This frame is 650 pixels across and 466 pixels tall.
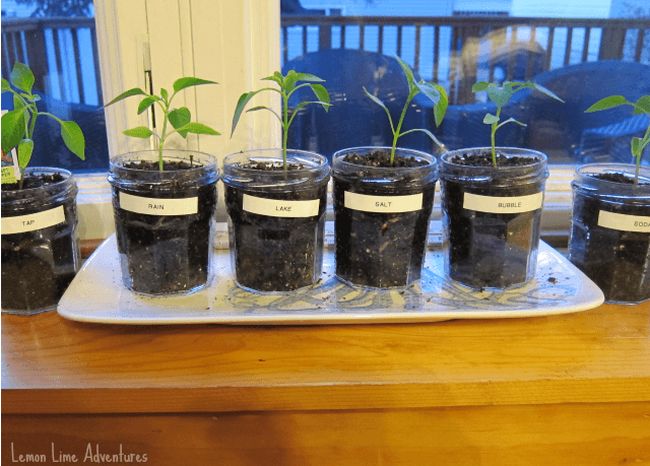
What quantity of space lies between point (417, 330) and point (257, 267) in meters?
0.25

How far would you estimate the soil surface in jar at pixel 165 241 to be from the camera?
834 millimetres

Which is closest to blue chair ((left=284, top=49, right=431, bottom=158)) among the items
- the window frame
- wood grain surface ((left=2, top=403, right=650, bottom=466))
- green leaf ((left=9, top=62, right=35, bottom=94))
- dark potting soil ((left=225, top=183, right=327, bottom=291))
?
the window frame

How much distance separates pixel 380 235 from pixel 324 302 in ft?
0.42

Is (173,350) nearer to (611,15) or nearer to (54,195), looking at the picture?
(54,195)

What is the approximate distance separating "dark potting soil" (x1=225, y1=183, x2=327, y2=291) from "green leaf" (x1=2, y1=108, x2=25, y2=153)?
29cm

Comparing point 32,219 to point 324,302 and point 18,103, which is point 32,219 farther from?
point 324,302

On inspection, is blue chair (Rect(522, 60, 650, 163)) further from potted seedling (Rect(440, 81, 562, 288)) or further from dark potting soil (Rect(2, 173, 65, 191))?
dark potting soil (Rect(2, 173, 65, 191))

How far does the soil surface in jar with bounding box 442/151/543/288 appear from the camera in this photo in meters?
0.87

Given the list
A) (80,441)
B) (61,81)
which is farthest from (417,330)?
(61,81)

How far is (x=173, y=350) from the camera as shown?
2.59 ft

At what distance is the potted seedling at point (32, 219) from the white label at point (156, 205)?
0.28 feet

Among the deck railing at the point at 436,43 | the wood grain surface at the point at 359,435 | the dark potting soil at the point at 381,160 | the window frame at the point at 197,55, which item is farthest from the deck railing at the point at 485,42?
the wood grain surface at the point at 359,435

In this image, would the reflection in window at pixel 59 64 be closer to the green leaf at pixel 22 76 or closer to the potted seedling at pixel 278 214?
the green leaf at pixel 22 76

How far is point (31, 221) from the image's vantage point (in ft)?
2.69
